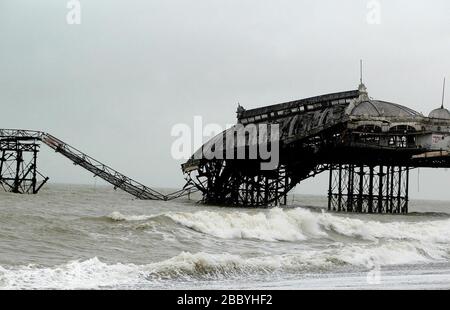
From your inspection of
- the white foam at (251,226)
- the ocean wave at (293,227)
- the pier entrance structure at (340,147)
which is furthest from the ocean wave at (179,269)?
the pier entrance structure at (340,147)

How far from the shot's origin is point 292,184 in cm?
5181

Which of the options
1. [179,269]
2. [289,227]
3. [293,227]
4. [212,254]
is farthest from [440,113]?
[179,269]

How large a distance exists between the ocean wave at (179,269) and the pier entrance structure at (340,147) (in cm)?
2270

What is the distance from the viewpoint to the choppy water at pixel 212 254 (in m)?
16.0

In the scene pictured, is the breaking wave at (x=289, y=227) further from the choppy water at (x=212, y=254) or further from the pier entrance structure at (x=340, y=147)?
Answer: the pier entrance structure at (x=340, y=147)

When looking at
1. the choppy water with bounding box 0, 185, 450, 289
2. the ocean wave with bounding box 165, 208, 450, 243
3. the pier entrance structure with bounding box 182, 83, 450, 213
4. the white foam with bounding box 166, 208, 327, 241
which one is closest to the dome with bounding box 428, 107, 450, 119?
the pier entrance structure with bounding box 182, 83, 450, 213

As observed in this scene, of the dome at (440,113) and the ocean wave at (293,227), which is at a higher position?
the dome at (440,113)

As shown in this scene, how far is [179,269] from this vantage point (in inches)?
673

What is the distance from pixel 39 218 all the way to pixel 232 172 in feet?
90.1

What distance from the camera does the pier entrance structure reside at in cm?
4516

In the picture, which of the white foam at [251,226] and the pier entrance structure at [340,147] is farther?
the pier entrance structure at [340,147]

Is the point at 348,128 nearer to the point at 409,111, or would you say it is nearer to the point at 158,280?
the point at 409,111

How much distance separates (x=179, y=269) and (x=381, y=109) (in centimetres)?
3201
